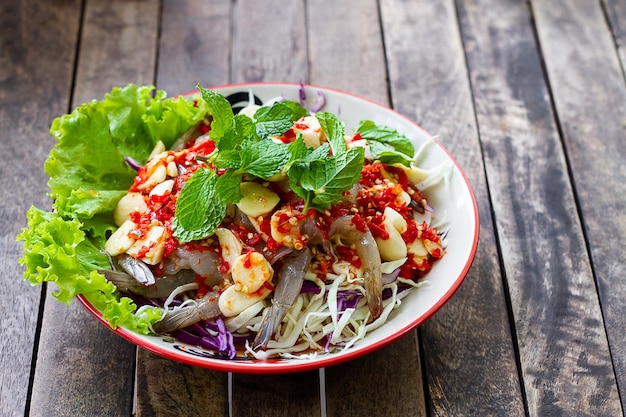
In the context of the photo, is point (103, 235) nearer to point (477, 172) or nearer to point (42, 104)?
point (42, 104)

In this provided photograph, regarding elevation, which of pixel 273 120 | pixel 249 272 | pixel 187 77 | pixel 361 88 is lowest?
pixel 187 77

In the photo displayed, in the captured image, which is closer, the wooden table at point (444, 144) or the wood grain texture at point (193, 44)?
the wooden table at point (444, 144)

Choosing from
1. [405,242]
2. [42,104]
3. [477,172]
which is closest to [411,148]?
[405,242]

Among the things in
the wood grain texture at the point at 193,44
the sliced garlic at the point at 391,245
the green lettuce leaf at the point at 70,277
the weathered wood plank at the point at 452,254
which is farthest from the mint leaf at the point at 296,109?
the wood grain texture at the point at 193,44

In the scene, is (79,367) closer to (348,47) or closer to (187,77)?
(187,77)

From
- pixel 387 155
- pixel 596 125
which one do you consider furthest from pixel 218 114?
pixel 596 125

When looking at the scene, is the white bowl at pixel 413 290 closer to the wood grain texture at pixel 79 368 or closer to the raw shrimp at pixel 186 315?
the raw shrimp at pixel 186 315

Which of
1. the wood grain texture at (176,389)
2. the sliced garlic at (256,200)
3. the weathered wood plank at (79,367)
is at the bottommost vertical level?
the weathered wood plank at (79,367)
